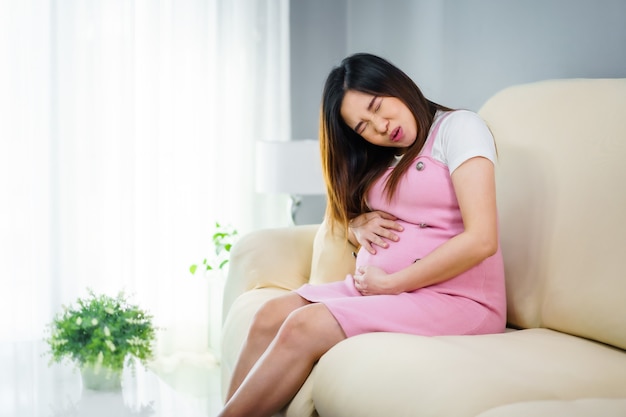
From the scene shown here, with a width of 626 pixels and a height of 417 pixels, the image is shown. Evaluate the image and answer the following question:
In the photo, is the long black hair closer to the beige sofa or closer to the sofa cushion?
the sofa cushion

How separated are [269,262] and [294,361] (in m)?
0.91

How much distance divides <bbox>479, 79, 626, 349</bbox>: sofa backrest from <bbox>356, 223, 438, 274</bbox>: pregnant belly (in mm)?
265

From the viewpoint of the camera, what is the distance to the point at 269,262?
2.63 metres

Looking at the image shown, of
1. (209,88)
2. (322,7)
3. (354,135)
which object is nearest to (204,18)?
(209,88)

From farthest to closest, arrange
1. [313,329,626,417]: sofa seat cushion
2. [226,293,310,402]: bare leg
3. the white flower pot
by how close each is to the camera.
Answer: the white flower pot, [226,293,310,402]: bare leg, [313,329,626,417]: sofa seat cushion

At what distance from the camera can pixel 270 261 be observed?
2629 mm

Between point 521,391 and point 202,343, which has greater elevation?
point 521,391

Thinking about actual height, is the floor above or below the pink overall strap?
below

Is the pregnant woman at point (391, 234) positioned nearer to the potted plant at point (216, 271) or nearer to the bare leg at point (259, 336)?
the bare leg at point (259, 336)

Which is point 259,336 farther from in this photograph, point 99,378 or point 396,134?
point 396,134

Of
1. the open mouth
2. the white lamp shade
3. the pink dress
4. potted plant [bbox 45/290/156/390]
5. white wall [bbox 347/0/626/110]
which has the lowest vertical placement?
potted plant [bbox 45/290/156/390]

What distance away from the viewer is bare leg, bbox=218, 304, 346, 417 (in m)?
1.72

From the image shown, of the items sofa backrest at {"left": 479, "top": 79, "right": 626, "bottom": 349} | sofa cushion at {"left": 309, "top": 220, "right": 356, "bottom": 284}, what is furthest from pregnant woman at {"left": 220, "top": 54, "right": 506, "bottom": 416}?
sofa cushion at {"left": 309, "top": 220, "right": 356, "bottom": 284}

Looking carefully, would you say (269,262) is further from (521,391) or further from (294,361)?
(521,391)
